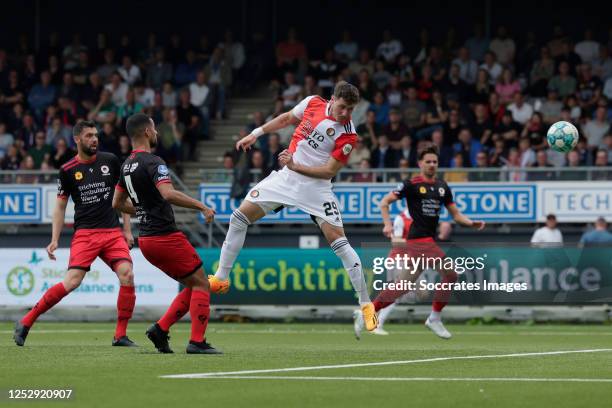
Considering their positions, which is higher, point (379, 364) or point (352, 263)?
point (352, 263)

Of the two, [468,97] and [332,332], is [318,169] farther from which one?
[468,97]

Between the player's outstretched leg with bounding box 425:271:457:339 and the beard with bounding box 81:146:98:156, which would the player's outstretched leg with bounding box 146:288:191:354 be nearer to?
the beard with bounding box 81:146:98:156

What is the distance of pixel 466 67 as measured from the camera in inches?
1131

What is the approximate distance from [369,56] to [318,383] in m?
23.3

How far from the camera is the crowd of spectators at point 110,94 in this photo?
95.1 feet

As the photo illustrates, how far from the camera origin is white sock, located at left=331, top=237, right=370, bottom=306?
1321cm

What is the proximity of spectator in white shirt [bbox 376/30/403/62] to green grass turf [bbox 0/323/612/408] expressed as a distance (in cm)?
1457

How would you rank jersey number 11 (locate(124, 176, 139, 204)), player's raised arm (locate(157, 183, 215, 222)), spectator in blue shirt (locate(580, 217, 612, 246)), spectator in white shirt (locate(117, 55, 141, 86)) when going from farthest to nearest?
spectator in white shirt (locate(117, 55, 141, 86)) < spectator in blue shirt (locate(580, 217, 612, 246)) < jersey number 11 (locate(124, 176, 139, 204)) < player's raised arm (locate(157, 183, 215, 222))

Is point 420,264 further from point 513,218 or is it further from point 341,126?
point 513,218

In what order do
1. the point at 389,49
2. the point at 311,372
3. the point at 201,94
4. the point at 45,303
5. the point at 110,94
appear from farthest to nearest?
the point at 389,49 < the point at 110,94 < the point at 201,94 < the point at 45,303 < the point at 311,372

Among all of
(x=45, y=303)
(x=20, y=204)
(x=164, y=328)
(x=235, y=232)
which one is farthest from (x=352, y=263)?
(x=20, y=204)

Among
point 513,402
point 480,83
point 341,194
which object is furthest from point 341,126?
point 480,83

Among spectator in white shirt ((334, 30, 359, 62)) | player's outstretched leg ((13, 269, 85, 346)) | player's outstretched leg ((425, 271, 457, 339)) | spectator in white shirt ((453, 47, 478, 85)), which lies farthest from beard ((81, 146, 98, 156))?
spectator in white shirt ((334, 30, 359, 62))

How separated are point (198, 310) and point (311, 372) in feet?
6.78
